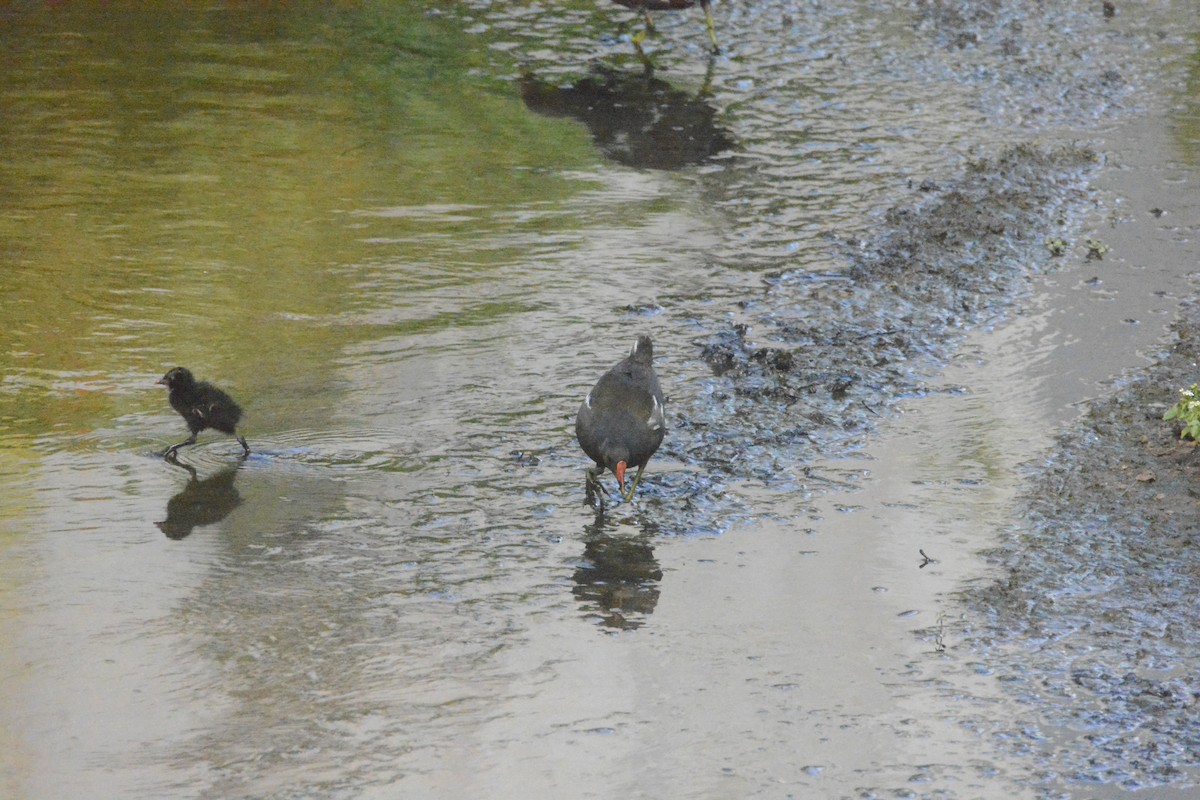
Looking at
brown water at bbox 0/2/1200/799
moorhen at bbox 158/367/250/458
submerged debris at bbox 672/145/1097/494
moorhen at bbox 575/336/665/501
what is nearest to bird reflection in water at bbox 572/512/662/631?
brown water at bbox 0/2/1200/799

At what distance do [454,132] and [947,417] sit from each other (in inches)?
241

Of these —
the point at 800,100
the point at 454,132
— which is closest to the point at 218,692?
the point at 454,132

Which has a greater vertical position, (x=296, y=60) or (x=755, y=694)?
(x=296, y=60)

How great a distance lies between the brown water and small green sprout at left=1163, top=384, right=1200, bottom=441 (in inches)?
28.2

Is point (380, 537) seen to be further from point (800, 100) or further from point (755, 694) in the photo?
point (800, 100)

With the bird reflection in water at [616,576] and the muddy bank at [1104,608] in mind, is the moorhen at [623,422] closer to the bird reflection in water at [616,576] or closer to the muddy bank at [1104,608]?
the bird reflection in water at [616,576]

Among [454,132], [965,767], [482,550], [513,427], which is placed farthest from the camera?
[454,132]

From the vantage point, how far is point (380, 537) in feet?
19.4

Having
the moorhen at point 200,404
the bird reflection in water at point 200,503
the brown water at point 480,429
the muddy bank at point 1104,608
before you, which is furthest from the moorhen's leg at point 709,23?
the bird reflection in water at point 200,503

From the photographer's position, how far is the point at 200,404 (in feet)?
21.6

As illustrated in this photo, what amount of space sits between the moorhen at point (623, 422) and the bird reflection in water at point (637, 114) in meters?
5.29

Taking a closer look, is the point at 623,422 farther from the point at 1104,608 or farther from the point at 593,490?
the point at 1104,608

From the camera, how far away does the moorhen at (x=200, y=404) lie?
658 centimetres

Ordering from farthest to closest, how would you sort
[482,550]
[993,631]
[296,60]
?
[296,60]
[482,550]
[993,631]
